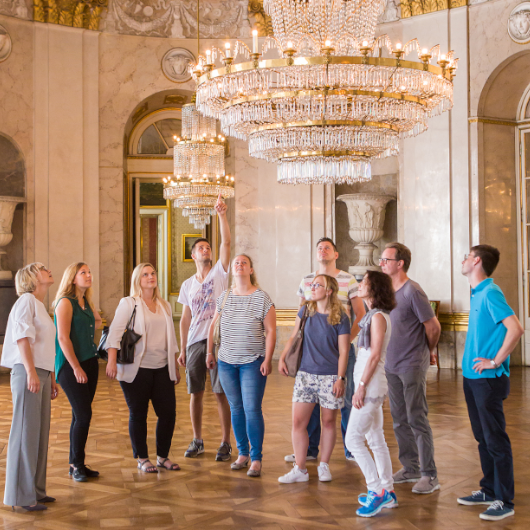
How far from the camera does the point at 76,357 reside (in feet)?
15.5

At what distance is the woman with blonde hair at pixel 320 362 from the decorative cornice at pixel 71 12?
8752 mm

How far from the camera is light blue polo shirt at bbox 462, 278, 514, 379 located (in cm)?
398

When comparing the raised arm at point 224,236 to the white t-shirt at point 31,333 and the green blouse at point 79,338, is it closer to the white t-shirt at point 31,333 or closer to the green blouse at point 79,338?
the green blouse at point 79,338

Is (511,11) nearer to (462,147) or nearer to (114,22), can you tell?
(462,147)

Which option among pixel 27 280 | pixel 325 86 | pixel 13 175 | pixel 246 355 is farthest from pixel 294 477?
pixel 13 175

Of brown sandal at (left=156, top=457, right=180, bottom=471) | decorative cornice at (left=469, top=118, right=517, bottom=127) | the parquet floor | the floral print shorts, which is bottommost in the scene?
the parquet floor

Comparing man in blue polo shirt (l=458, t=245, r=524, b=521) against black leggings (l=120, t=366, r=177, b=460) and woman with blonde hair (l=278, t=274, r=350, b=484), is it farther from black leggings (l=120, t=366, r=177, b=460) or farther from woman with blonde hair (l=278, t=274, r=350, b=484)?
black leggings (l=120, t=366, r=177, b=460)

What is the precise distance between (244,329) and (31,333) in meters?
1.48

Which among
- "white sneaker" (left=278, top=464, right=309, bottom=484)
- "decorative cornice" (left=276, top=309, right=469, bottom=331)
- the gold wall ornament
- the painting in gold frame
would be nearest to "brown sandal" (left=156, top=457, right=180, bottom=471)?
"white sneaker" (left=278, top=464, right=309, bottom=484)

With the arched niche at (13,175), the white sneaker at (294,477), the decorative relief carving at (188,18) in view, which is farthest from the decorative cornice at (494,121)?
the white sneaker at (294,477)

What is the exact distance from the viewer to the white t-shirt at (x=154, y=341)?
4.95 m

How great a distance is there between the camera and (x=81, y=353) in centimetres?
477

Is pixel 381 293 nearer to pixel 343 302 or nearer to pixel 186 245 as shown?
pixel 343 302

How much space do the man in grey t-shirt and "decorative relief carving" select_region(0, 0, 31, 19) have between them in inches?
348
